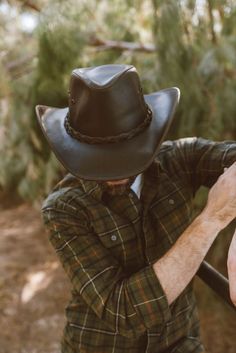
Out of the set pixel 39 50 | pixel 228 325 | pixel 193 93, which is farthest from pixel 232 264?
pixel 228 325

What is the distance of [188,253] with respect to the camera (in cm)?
103

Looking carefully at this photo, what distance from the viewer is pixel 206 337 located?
8.90 feet

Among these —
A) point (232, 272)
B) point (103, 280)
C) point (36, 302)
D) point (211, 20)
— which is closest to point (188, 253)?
point (232, 272)

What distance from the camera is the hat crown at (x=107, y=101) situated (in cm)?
104

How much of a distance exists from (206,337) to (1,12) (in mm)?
2073

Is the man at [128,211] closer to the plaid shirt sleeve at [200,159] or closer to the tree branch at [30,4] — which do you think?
the plaid shirt sleeve at [200,159]

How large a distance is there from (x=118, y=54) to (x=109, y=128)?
4.25ft

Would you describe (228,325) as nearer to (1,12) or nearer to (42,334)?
(42,334)

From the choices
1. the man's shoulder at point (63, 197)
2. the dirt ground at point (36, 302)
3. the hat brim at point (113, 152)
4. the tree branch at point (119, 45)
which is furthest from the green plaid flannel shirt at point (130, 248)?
the dirt ground at point (36, 302)

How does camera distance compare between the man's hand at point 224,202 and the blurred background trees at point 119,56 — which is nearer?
the man's hand at point 224,202

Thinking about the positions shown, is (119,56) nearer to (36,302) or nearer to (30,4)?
(30,4)

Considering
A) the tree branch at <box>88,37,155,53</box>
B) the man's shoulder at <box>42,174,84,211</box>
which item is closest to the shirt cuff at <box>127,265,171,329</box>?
the man's shoulder at <box>42,174,84,211</box>

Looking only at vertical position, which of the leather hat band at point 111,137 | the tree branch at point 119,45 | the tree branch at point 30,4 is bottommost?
the tree branch at point 119,45

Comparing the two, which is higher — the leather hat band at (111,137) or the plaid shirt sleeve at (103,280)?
the leather hat band at (111,137)
